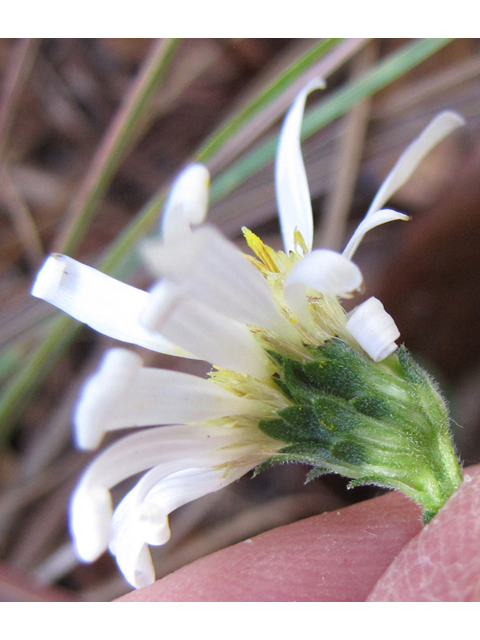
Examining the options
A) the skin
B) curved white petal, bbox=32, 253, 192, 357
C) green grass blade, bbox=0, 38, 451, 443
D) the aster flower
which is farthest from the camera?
green grass blade, bbox=0, 38, 451, 443

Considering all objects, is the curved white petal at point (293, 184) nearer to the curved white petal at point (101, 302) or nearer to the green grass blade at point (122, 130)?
the curved white petal at point (101, 302)

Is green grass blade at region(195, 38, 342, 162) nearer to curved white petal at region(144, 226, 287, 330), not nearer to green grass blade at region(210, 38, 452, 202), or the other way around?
green grass blade at region(210, 38, 452, 202)

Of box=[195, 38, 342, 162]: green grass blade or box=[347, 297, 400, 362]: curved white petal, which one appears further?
box=[195, 38, 342, 162]: green grass blade

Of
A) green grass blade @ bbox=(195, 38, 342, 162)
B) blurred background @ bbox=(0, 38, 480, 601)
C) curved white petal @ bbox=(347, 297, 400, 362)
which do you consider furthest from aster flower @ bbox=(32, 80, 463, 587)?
blurred background @ bbox=(0, 38, 480, 601)

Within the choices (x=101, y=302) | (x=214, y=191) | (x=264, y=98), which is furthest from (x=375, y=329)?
(x=214, y=191)

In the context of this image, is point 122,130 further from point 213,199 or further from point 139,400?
point 139,400

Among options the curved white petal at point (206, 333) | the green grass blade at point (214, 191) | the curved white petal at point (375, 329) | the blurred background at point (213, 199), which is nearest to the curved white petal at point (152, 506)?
the curved white petal at point (206, 333)
